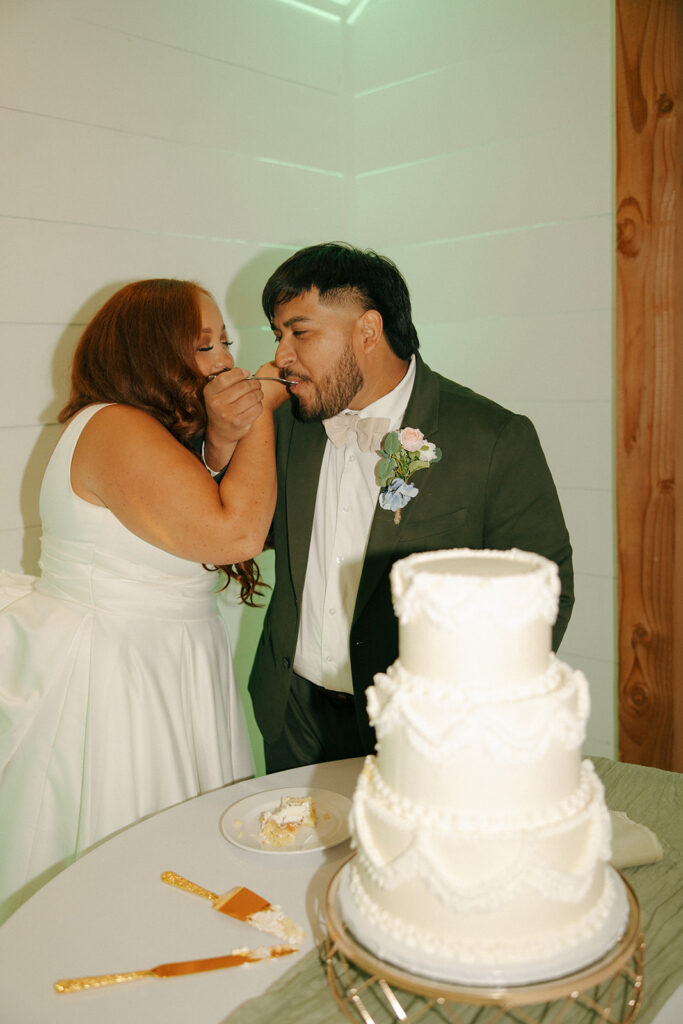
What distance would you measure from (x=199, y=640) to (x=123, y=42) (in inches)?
83.5

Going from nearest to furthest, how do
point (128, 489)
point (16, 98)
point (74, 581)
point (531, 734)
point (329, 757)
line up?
point (531, 734)
point (128, 489)
point (74, 581)
point (329, 757)
point (16, 98)

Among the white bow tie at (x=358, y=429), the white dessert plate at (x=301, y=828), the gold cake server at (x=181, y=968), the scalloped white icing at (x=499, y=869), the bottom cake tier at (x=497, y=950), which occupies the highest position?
the white bow tie at (x=358, y=429)

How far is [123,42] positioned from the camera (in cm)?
300

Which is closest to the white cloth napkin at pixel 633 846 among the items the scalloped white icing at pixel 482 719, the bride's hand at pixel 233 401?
the scalloped white icing at pixel 482 719

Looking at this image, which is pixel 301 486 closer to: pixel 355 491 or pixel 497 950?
pixel 355 491

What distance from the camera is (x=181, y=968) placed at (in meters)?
1.12

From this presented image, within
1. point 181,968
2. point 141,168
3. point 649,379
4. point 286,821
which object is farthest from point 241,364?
point 181,968

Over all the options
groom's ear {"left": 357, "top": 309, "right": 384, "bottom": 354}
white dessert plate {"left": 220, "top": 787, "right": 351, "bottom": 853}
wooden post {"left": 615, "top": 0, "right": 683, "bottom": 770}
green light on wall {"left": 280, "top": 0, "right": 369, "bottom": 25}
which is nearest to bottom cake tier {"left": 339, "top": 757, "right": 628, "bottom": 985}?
white dessert plate {"left": 220, "top": 787, "right": 351, "bottom": 853}

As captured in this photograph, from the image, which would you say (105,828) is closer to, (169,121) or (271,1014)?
(271,1014)

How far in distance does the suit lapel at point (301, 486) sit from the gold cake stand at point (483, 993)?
108 cm

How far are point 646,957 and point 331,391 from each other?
148 cm

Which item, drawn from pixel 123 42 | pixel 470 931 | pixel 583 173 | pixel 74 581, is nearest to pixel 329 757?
pixel 74 581

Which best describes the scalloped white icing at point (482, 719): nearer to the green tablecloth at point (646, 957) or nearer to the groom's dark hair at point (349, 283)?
the green tablecloth at point (646, 957)

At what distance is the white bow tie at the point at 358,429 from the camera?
218 centimetres
